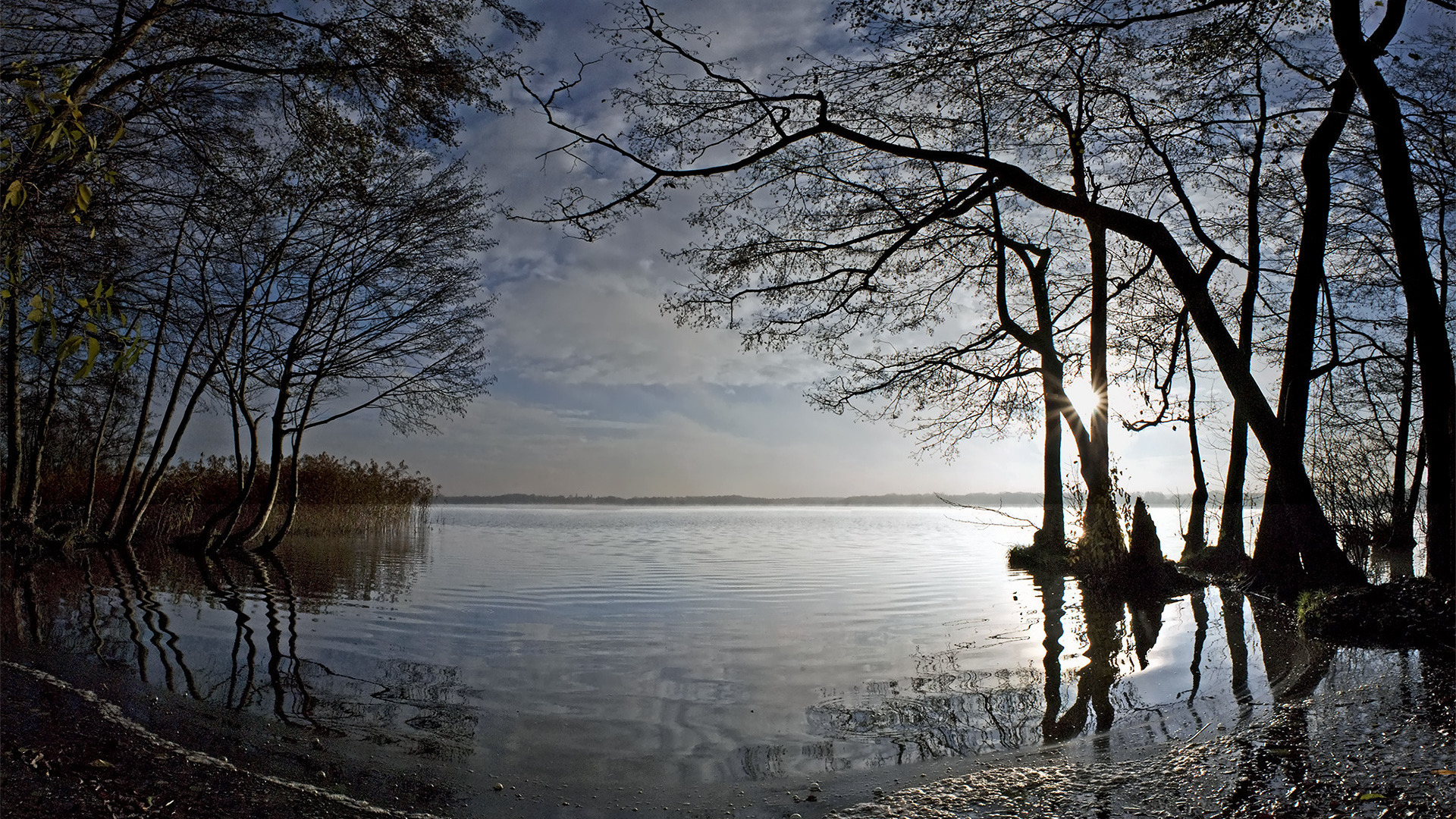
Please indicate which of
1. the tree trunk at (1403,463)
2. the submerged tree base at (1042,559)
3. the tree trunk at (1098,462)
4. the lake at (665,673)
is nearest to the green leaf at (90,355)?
the lake at (665,673)

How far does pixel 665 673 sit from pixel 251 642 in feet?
12.9

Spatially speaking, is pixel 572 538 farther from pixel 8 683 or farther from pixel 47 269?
pixel 8 683

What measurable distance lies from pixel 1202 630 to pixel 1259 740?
4.33 meters

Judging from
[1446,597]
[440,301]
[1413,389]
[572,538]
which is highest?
[440,301]

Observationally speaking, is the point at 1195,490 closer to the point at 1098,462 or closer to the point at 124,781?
the point at 1098,462

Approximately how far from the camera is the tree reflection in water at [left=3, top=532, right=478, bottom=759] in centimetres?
483

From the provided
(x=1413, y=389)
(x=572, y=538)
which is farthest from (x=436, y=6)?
(x=572, y=538)

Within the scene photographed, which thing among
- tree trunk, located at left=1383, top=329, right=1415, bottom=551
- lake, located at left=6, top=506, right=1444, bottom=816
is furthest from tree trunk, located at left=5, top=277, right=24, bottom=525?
tree trunk, located at left=1383, top=329, right=1415, bottom=551

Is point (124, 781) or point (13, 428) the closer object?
point (124, 781)

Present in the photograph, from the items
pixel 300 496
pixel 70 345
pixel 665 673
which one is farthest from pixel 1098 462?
pixel 300 496

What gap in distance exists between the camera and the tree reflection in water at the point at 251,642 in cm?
483

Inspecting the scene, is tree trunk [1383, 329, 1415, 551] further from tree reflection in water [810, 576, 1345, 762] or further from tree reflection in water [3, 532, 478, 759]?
tree reflection in water [3, 532, 478, 759]

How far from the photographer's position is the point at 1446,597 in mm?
5434

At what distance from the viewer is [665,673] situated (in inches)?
246
